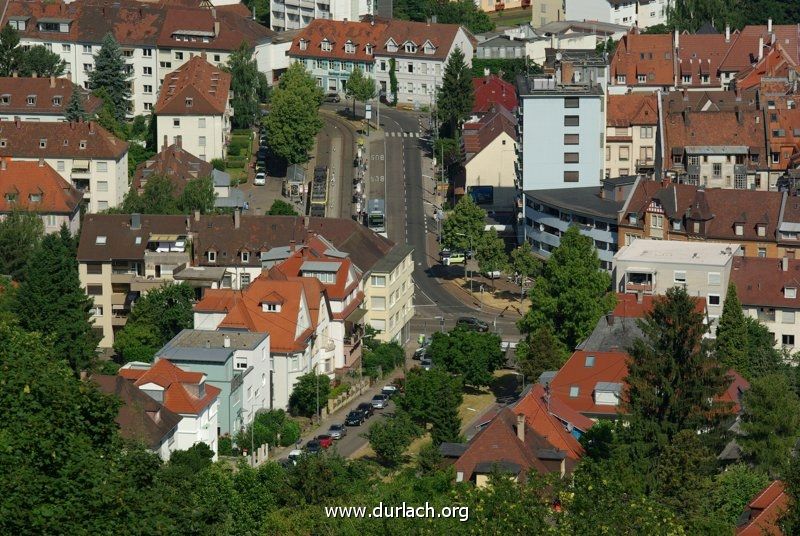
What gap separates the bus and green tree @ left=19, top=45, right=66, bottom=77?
3260cm

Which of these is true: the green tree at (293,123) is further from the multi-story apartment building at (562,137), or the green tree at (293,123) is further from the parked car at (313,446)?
the parked car at (313,446)

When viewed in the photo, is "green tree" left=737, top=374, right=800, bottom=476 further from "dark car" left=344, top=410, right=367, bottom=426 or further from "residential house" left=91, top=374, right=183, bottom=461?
"residential house" left=91, top=374, right=183, bottom=461

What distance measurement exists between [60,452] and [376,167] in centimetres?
11518

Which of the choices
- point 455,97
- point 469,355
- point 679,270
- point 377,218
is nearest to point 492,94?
point 455,97

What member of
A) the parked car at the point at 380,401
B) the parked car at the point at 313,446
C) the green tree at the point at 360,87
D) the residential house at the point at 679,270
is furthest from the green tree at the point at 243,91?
the parked car at the point at 313,446

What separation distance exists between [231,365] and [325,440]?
21.5 feet

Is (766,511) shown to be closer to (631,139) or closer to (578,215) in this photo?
(578,215)

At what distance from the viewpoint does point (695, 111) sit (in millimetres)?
163625

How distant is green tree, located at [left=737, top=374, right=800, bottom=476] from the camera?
101m

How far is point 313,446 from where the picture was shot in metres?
111

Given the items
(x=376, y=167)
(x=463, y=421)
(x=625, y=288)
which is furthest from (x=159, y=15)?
(x=463, y=421)

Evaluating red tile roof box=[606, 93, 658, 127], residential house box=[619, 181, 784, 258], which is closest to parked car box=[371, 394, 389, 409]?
residential house box=[619, 181, 784, 258]

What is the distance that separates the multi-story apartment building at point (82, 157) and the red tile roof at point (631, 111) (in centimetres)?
3905

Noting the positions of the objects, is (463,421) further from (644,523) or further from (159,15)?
(159,15)
